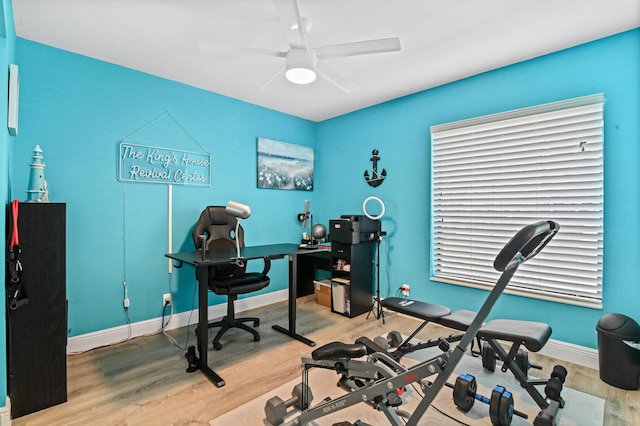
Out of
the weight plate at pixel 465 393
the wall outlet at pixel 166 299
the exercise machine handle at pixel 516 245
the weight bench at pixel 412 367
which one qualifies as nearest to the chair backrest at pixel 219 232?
the wall outlet at pixel 166 299

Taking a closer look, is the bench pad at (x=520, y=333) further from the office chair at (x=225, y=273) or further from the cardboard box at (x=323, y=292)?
the cardboard box at (x=323, y=292)

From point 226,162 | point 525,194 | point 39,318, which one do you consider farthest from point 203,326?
point 525,194

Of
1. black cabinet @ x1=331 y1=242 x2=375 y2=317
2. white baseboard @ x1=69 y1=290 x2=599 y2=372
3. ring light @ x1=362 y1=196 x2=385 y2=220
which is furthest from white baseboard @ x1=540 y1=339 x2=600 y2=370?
ring light @ x1=362 y1=196 x2=385 y2=220

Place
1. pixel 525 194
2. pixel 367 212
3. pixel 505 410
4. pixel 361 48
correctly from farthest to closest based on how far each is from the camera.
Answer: pixel 367 212 < pixel 525 194 < pixel 361 48 < pixel 505 410

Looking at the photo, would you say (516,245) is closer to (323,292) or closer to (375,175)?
(375,175)

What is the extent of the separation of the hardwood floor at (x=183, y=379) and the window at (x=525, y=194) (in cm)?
65

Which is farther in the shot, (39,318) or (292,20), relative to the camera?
(292,20)

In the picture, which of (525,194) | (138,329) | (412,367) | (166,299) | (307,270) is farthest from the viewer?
(307,270)

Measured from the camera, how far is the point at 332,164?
4.32m

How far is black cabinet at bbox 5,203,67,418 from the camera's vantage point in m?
1.78

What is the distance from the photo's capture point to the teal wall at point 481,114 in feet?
7.27

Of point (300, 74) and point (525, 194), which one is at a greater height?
point (300, 74)

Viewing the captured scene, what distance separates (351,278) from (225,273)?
1.34 metres

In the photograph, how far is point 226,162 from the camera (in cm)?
348
